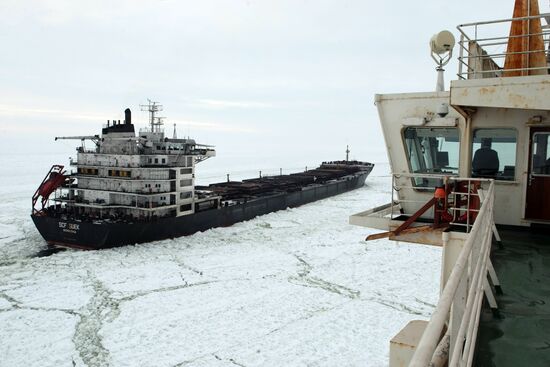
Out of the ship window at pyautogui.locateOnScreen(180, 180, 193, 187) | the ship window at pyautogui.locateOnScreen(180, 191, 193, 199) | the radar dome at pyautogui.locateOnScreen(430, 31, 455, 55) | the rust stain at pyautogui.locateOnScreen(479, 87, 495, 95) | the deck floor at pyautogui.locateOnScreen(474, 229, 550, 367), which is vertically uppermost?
the radar dome at pyautogui.locateOnScreen(430, 31, 455, 55)

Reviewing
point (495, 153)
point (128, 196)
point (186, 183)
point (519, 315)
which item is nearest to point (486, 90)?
point (495, 153)

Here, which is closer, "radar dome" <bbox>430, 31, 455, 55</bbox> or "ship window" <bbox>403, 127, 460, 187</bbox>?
"ship window" <bbox>403, 127, 460, 187</bbox>

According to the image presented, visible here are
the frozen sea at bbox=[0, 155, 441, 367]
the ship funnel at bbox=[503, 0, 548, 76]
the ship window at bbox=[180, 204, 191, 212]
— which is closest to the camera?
the ship funnel at bbox=[503, 0, 548, 76]

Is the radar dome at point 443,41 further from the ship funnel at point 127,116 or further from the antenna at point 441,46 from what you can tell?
the ship funnel at point 127,116

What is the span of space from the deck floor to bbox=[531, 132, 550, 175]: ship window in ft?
6.91

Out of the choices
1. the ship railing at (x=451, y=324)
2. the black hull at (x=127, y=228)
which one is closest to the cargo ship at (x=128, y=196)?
the black hull at (x=127, y=228)

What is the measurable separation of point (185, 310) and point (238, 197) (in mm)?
17945

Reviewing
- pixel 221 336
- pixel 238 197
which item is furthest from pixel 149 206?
pixel 221 336

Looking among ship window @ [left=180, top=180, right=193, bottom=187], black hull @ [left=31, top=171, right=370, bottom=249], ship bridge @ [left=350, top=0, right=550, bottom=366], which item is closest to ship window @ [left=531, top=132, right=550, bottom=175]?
ship bridge @ [left=350, top=0, right=550, bottom=366]

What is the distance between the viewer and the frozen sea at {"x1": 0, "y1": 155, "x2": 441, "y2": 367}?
9258mm

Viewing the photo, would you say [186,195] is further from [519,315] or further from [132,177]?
[519,315]

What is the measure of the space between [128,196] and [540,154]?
62.8ft

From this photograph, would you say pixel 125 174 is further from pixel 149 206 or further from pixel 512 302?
pixel 512 302

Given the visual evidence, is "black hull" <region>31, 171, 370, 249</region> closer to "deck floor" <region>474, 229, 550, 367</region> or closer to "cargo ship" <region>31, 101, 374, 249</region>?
"cargo ship" <region>31, 101, 374, 249</region>
